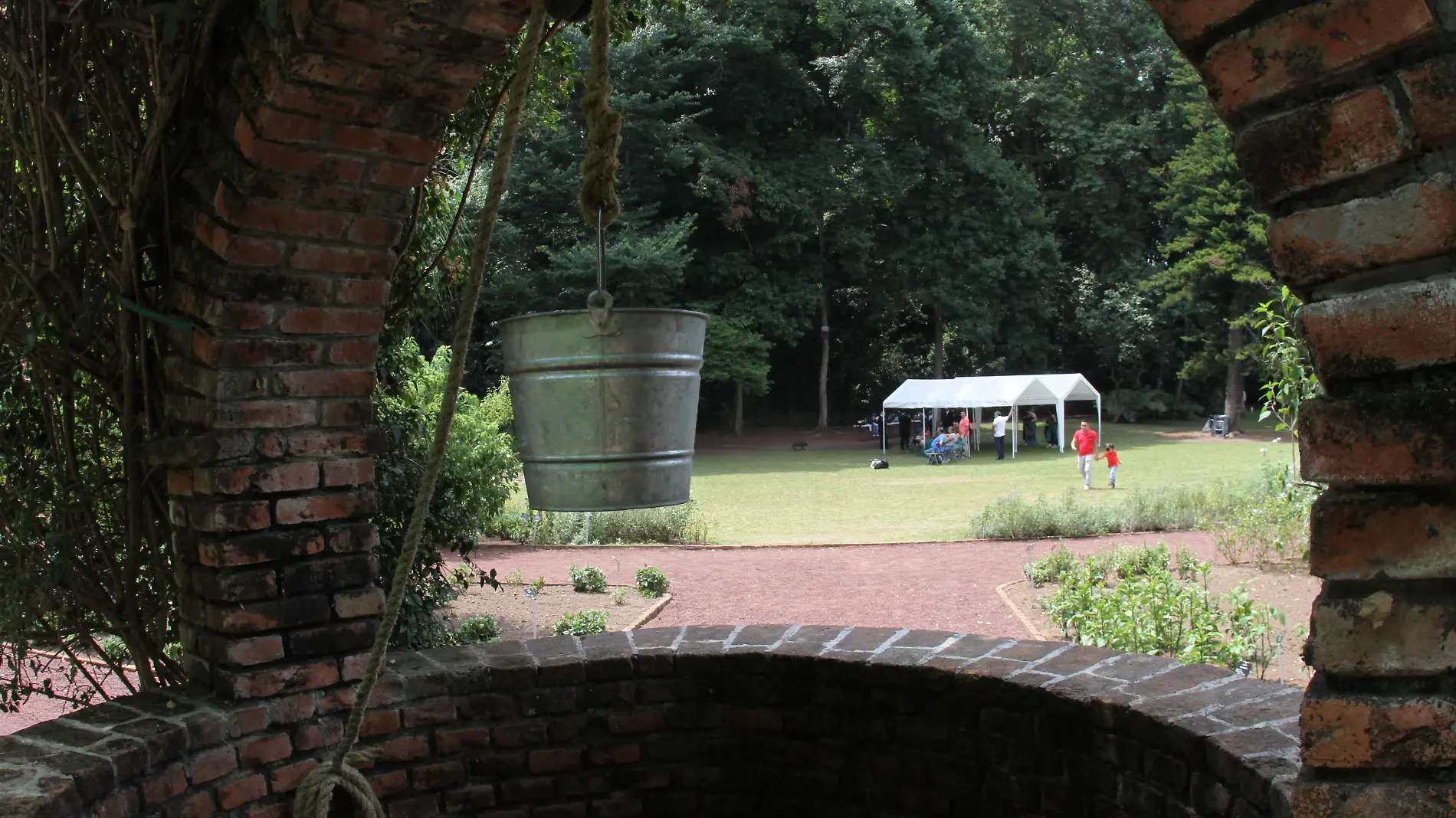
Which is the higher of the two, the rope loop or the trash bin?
the rope loop

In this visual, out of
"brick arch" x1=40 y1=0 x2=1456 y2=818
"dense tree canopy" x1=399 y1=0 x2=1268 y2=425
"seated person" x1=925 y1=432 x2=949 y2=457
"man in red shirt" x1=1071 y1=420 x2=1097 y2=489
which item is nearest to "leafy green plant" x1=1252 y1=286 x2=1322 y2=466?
"brick arch" x1=40 y1=0 x2=1456 y2=818

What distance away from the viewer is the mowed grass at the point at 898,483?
14.3 m

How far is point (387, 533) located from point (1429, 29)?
16.5ft

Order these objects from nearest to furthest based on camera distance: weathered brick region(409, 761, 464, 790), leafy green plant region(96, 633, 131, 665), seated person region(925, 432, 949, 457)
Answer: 1. weathered brick region(409, 761, 464, 790)
2. leafy green plant region(96, 633, 131, 665)
3. seated person region(925, 432, 949, 457)

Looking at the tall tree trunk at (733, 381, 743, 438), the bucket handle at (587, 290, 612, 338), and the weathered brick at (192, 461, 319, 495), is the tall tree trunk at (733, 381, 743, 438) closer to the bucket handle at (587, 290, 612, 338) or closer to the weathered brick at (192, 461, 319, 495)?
the weathered brick at (192, 461, 319, 495)

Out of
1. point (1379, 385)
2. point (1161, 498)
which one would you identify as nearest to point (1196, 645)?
point (1379, 385)

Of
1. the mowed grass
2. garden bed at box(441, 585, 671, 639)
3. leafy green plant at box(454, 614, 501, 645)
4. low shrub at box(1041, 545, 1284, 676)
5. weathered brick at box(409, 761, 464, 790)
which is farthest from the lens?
the mowed grass

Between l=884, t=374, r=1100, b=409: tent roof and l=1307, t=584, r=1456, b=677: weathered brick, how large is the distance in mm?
23511

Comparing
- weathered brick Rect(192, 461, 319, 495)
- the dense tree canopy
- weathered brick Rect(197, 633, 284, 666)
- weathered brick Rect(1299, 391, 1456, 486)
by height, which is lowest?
weathered brick Rect(197, 633, 284, 666)

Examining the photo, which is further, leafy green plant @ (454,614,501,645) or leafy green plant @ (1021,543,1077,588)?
leafy green plant @ (1021,543,1077,588)

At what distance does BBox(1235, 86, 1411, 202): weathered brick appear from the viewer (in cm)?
113

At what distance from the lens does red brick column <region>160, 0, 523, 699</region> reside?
2.51 m

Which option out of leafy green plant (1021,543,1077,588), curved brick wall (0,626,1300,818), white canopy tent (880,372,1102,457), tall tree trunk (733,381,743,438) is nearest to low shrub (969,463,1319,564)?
leafy green plant (1021,543,1077,588)

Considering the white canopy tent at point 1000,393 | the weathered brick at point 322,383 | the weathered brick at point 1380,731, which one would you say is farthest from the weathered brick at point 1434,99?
the white canopy tent at point 1000,393
